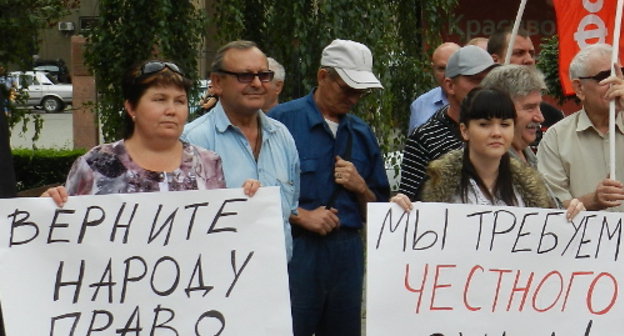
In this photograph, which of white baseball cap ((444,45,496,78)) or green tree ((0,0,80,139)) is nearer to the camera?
white baseball cap ((444,45,496,78))

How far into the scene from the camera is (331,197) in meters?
5.31

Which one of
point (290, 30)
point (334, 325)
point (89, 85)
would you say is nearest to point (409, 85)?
point (290, 30)

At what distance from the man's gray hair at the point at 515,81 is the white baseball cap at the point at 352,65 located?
1.72ft

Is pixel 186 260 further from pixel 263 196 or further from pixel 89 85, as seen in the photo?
pixel 89 85

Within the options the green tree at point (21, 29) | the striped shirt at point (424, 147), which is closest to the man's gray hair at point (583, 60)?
the striped shirt at point (424, 147)

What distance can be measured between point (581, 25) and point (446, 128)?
128 centimetres

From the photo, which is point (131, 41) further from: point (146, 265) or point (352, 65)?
point (146, 265)

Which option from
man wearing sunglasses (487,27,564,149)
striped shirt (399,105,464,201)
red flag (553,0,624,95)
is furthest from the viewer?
man wearing sunglasses (487,27,564,149)

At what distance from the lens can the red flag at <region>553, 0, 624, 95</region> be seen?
19.7 ft

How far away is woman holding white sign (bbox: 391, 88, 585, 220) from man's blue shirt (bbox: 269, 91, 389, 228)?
89cm

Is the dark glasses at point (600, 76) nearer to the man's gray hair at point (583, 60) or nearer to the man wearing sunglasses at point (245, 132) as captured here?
the man's gray hair at point (583, 60)

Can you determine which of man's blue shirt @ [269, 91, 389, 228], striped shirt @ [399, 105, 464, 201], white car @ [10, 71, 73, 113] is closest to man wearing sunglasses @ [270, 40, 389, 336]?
man's blue shirt @ [269, 91, 389, 228]

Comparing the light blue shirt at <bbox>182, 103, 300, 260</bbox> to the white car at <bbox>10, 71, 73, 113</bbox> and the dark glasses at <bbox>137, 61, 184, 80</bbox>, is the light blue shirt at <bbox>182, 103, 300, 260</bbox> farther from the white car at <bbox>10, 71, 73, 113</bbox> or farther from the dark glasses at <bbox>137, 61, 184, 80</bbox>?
the white car at <bbox>10, 71, 73, 113</bbox>

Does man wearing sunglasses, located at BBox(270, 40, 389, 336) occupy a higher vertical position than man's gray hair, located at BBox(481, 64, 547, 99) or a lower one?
lower
